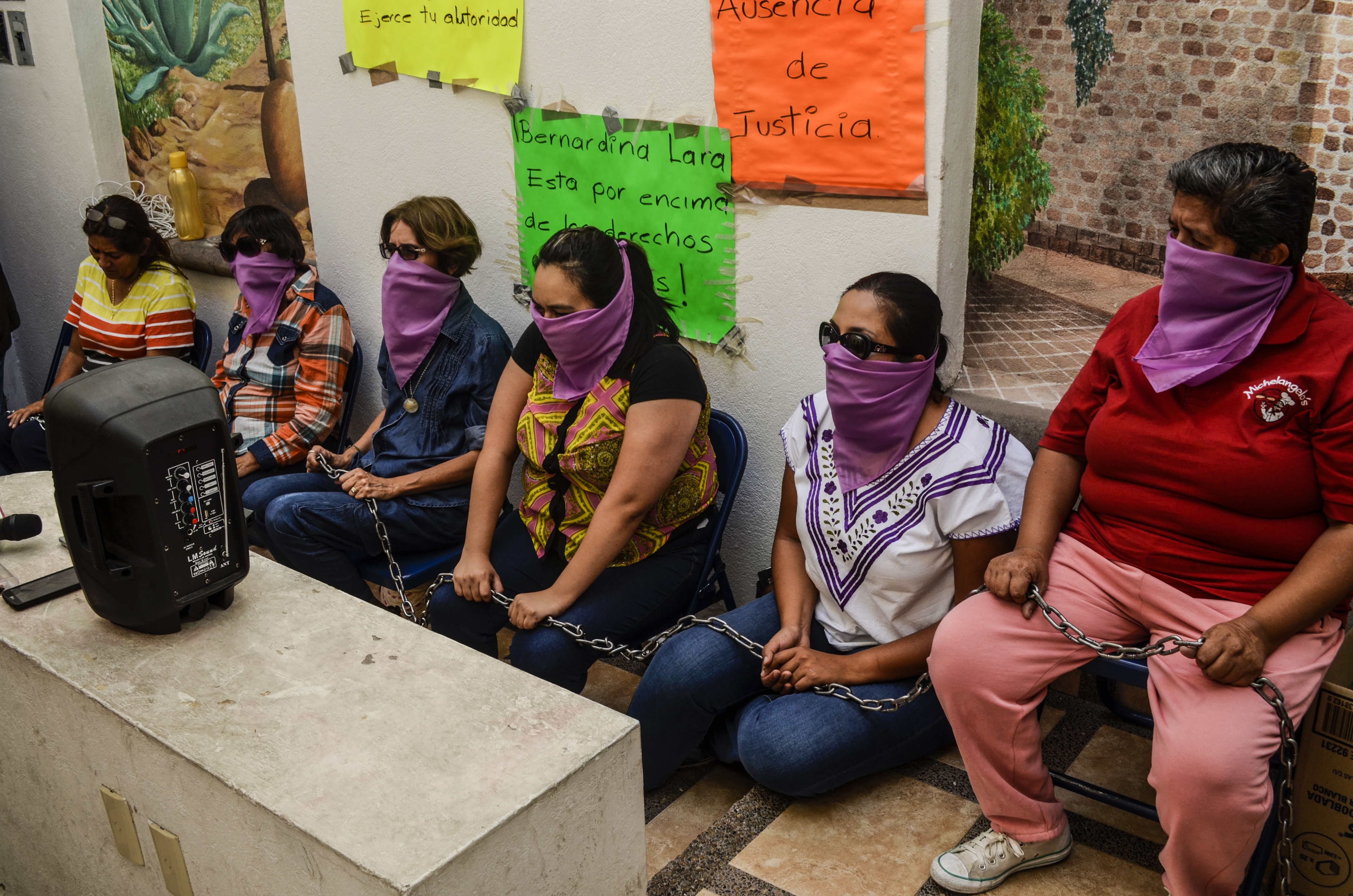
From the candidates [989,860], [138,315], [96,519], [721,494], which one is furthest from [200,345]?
[989,860]

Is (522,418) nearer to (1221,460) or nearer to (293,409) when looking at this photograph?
(293,409)

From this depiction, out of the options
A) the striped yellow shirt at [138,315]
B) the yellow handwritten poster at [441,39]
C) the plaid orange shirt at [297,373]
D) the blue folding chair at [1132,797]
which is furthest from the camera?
the striped yellow shirt at [138,315]

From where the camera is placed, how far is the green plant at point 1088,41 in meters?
2.47

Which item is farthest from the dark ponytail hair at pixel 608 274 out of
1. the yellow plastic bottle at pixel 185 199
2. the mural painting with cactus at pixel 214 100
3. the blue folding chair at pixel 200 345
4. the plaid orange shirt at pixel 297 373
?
the yellow plastic bottle at pixel 185 199

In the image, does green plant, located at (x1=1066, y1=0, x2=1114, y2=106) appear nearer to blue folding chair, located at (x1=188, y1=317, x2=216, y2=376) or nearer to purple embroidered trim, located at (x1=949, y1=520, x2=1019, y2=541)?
purple embroidered trim, located at (x1=949, y1=520, x2=1019, y2=541)

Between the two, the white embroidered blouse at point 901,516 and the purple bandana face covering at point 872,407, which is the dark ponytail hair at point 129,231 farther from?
the purple bandana face covering at point 872,407

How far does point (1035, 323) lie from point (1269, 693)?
A: 1208 millimetres

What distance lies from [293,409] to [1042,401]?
2.40 m

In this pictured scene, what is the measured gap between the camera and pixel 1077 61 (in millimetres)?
2531

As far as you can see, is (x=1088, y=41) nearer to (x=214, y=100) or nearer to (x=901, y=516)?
(x=901, y=516)

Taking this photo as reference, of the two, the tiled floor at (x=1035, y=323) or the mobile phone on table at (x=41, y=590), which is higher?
the tiled floor at (x=1035, y=323)

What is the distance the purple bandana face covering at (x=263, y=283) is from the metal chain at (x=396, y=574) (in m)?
0.96

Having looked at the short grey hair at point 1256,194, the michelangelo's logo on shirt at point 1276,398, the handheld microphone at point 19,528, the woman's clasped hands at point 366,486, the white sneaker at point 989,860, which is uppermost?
the short grey hair at point 1256,194

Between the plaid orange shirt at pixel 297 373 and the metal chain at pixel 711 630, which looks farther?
the plaid orange shirt at pixel 297 373
